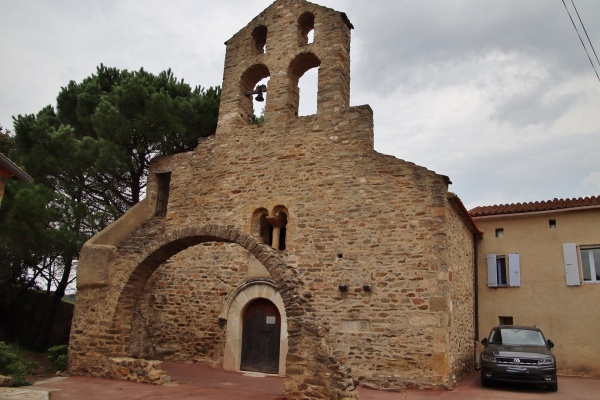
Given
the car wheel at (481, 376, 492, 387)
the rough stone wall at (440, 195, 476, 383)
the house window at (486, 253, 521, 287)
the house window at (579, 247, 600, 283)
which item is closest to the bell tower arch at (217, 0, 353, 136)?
the rough stone wall at (440, 195, 476, 383)

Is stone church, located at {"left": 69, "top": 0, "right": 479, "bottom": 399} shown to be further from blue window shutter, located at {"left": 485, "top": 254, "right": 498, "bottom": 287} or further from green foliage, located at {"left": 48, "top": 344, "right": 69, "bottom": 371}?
blue window shutter, located at {"left": 485, "top": 254, "right": 498, "bottom": 287}

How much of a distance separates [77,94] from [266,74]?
22.2ft

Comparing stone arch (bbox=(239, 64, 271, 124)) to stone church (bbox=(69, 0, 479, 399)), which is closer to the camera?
stone church (bbox=(69, 0, 479, 399))

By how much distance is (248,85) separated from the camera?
12.9 meters

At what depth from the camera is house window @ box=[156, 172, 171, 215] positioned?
1305 centimetres

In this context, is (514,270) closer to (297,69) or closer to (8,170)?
(297,69)

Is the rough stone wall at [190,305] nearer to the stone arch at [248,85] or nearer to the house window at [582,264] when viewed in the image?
the stone arch at [248,85]

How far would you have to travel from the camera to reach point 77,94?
50.0 feet

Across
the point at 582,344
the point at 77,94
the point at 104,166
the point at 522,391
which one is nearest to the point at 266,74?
the point at 104,166

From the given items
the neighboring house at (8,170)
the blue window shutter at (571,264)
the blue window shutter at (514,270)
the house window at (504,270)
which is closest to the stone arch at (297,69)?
the neighboring house at (8,170)

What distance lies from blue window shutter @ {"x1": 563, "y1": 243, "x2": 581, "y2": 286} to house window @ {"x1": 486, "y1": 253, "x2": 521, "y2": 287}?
115 cm

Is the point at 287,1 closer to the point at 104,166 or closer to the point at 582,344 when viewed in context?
the point at 104,166

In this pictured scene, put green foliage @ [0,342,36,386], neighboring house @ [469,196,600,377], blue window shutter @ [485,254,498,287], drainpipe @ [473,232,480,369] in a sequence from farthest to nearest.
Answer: blue window shutter @ [485,254,498,287]
drainpipe @ [473,232,480,369]
neighboring house @ [469,196,600,377]
green foliage @ [0,342,36,386]

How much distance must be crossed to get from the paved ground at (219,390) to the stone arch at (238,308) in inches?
20.8
